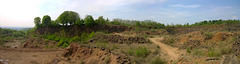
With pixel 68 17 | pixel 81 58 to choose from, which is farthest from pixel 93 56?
pixel 68 17

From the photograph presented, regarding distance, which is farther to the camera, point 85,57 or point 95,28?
point 95,28

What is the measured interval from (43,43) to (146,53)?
912 inches

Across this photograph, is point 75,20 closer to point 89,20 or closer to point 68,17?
point 68,17

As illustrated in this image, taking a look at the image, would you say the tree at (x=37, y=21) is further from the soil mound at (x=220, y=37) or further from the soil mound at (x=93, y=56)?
the soil mound at (x=220, y=37)

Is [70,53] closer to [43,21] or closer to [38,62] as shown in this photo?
[38,62]

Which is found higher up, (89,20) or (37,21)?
(37,21)

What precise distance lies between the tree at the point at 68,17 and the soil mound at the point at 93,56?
727 inches

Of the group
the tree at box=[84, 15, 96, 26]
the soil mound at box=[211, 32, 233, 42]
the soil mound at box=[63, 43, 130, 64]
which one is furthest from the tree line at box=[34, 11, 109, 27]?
the soil mound at box=[211, 32, 233, 42]

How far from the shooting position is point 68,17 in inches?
1320

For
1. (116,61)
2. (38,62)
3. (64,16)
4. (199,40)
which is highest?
(64,16)

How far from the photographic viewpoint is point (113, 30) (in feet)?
104

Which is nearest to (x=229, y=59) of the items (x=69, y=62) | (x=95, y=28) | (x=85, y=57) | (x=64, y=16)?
(x=85, y=57)

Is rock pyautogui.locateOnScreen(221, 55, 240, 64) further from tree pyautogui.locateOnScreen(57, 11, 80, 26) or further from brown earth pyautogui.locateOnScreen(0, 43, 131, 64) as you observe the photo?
tree pyautogui.locateOnScreen(57, 11, 80, 26)

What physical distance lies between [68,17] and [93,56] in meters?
22.9
